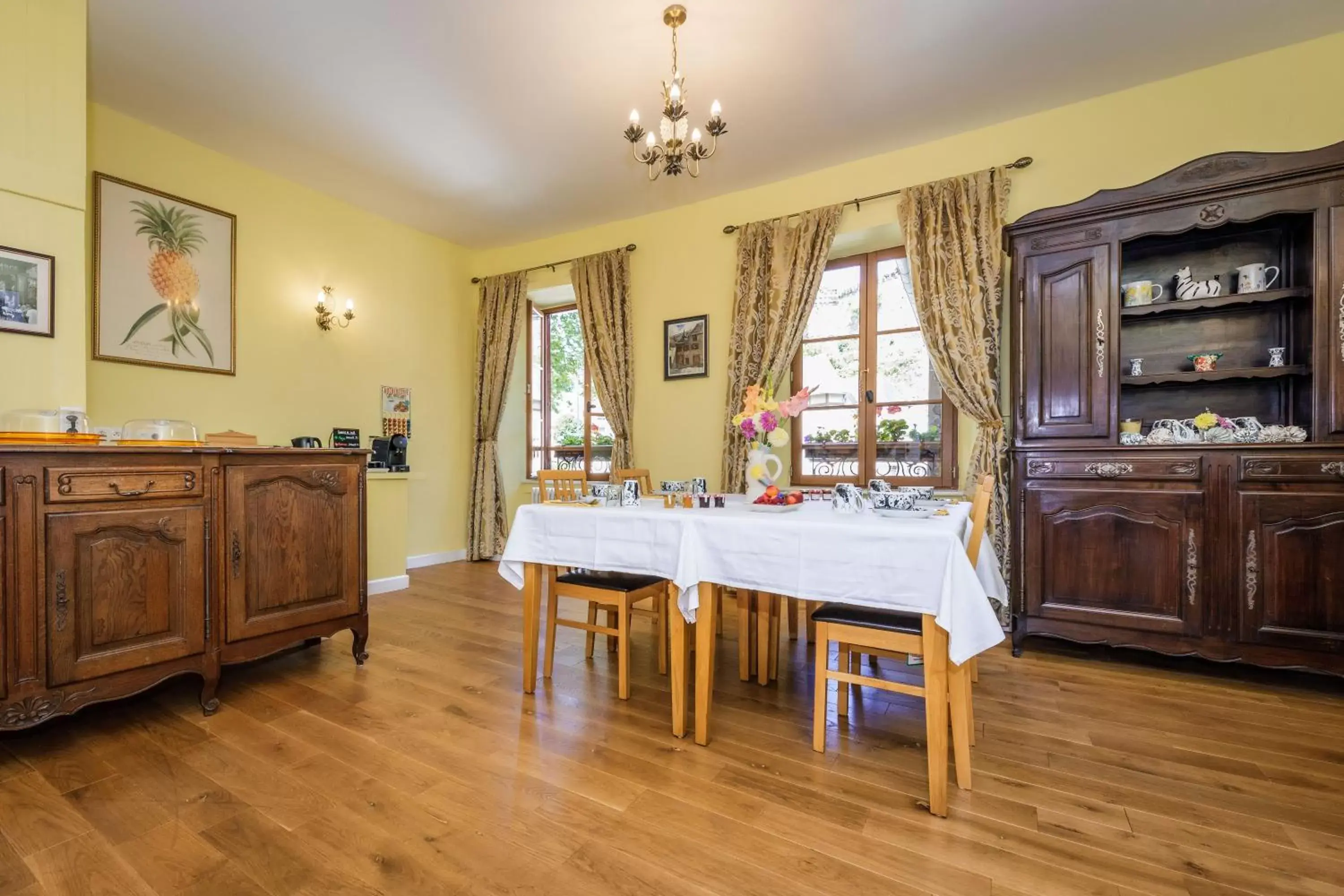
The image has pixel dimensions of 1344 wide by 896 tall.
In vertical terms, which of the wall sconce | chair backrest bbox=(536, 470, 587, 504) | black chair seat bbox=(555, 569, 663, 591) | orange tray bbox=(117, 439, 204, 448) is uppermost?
the wall sconce

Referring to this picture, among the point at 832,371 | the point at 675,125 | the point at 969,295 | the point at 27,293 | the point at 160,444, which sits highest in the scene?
the point at 675,125

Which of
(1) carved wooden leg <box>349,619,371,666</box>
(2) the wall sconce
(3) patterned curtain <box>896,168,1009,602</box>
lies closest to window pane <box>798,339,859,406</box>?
(3) patterned curtain <box>896,168,1009,602</box>

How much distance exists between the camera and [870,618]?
1841mm

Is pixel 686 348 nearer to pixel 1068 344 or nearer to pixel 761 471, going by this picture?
A: pixel 761 471

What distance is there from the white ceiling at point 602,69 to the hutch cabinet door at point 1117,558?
6.99 feet

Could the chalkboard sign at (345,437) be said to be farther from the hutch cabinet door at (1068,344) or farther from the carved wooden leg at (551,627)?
the hutch cabinet door at (1068,344)

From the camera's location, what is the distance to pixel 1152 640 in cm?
262

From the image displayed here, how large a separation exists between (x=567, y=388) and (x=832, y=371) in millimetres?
2743

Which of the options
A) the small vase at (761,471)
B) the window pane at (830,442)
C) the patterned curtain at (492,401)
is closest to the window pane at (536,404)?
the patterned curtain at (492,401)

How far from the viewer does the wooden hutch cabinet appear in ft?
7.88

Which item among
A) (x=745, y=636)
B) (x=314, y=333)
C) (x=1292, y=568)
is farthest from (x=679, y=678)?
(x=314, y=333)

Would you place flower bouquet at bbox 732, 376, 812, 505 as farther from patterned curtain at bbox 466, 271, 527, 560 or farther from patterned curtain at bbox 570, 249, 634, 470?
patterned curtain at bbox 466, 271, 527, 560

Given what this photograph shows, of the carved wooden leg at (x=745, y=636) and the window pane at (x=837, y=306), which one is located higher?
the window pane at (x=837, y=306)

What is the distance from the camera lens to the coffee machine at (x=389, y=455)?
182 inches
